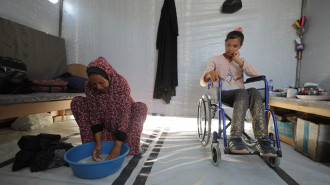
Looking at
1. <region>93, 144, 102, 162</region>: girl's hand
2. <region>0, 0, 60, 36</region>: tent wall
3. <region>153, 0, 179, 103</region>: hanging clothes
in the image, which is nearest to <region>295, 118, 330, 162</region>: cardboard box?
<region>93, 144, 102, 162</region>: girl's hand

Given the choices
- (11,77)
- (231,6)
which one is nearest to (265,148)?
(11,77)

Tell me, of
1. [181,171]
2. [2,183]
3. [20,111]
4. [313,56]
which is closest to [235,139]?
[181,171]

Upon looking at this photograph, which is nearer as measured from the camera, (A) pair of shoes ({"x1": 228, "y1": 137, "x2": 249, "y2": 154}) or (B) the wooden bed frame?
(A) pair of shoes ({"x1": 228, "y1": 137, "x2": 249, "y2": 154})

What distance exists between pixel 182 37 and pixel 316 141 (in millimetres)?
1994

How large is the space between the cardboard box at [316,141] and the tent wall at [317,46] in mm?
986

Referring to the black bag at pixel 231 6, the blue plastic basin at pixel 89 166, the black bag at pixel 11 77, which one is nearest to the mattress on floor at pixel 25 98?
the black bag at pixel 11 77

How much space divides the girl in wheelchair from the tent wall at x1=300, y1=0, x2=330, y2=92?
1.31 meters

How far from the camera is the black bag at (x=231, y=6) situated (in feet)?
7.56

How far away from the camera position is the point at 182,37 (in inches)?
98.8

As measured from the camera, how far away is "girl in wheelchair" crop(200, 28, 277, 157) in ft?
2.89

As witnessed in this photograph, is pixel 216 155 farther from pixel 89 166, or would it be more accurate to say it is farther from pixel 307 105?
pixel 307 105

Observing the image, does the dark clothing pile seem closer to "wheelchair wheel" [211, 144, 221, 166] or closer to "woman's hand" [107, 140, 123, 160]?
"woman's hand" [107, 140, 123, 160]

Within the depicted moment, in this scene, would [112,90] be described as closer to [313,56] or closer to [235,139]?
[235,139]

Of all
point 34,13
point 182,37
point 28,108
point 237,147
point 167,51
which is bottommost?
point 237,147
